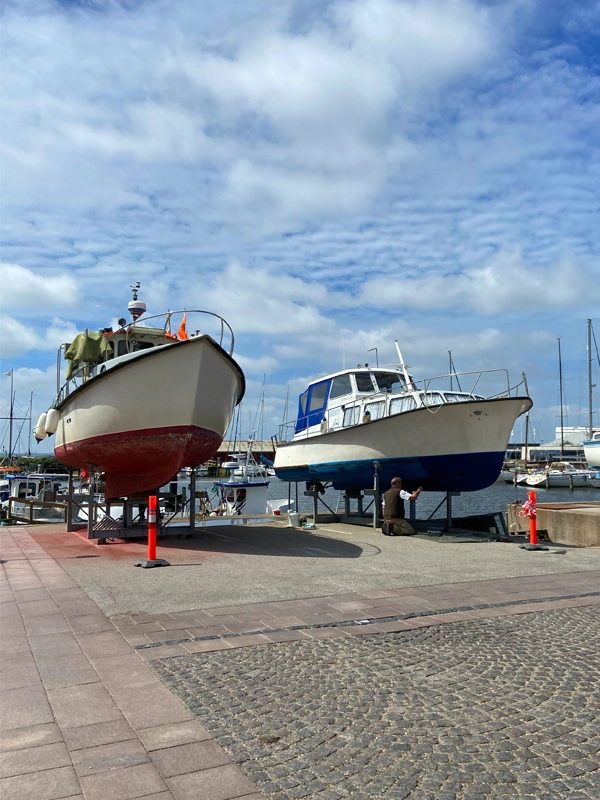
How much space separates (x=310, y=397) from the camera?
17.0 metres

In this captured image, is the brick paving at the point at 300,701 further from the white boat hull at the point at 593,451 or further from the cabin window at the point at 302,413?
the white boat hull at the point at 593,451

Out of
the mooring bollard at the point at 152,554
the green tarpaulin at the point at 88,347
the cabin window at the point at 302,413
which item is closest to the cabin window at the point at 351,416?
the cabin window at the point at 302,413

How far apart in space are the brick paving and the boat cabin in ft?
25.6

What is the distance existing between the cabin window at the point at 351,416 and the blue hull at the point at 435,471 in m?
0.96

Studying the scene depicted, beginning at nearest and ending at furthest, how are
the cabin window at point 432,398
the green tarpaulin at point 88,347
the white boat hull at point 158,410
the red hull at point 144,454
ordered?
the white boat hull at point 158,410, the red hull at point 144,454, the green tarpaulin at point 88,347, the cabin window at point 432,398

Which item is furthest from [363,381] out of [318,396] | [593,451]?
[593,451]

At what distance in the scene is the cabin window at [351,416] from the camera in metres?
14.7

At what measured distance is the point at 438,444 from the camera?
1259 centimetres

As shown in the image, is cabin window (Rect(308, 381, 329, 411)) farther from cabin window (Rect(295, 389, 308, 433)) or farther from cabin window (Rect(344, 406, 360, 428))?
cabin window (Rect(344, 406, 360, 428))

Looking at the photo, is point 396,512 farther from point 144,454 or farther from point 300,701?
point 300,701

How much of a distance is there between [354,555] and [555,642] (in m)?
4.76

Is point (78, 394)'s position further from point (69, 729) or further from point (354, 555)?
point (69, 729)

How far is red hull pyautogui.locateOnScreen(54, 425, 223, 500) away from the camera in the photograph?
34.3 ft

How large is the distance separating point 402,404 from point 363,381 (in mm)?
2062
